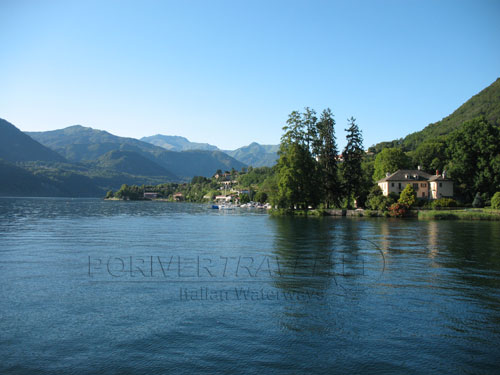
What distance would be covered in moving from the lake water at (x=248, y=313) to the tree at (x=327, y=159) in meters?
53.8

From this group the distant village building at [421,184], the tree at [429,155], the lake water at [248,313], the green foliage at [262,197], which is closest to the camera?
the lake water at [248,313]

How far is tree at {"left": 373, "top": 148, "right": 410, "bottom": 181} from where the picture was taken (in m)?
93.1

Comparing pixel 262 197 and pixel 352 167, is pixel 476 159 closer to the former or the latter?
pixel 352 167

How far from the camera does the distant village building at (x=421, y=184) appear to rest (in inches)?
3191

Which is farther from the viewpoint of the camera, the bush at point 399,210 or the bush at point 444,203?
the bush at point 444,203

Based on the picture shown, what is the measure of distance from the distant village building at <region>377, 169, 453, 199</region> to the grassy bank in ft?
46.4

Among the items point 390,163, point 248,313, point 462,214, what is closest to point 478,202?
point 462,214

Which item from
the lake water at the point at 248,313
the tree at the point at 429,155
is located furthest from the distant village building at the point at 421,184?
the lake water at the point at 248,313

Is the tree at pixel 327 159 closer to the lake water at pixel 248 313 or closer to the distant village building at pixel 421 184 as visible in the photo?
the distant village building at pixel 421 184

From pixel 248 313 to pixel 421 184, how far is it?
3088 inches

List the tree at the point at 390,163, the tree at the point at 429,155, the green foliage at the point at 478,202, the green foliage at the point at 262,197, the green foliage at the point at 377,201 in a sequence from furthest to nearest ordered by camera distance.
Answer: the green foliage at the point at 262,197
the tree at the point at 429,155
the tree at the point at 390,163
the green foliage at the point at 478,202
the green foliage at the point at 377,201

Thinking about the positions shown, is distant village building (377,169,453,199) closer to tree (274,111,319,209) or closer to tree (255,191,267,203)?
tree (274,111,319,209)

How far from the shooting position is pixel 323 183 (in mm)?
81438

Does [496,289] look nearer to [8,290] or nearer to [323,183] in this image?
[8,290]
